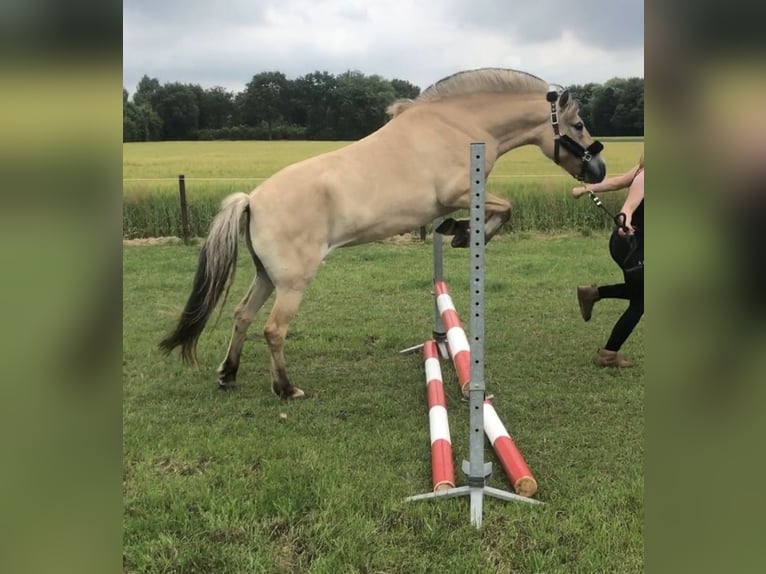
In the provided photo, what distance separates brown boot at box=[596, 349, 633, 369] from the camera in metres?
4.09

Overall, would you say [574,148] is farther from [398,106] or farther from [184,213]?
[184,213]

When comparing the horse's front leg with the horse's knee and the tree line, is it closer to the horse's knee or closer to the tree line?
the horse's knee

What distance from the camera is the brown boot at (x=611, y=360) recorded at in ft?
13.4

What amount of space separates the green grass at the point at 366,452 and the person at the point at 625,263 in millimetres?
209

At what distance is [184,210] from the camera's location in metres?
10.2

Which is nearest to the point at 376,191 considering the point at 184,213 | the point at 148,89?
the point at 184,213

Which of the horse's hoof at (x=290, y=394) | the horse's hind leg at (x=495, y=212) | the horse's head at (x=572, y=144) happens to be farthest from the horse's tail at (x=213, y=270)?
the horse's head at (x=572, y=144)

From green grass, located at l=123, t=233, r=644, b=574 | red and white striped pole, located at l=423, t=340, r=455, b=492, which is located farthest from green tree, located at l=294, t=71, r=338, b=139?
red and white striped pole, located at l=423, t=340, r=455, b=492

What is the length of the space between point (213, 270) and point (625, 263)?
8.34 feet

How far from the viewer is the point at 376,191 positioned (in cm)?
A: 364

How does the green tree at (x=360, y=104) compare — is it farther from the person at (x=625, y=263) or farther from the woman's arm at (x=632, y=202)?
the woman's arm at (x=632, y=202)
